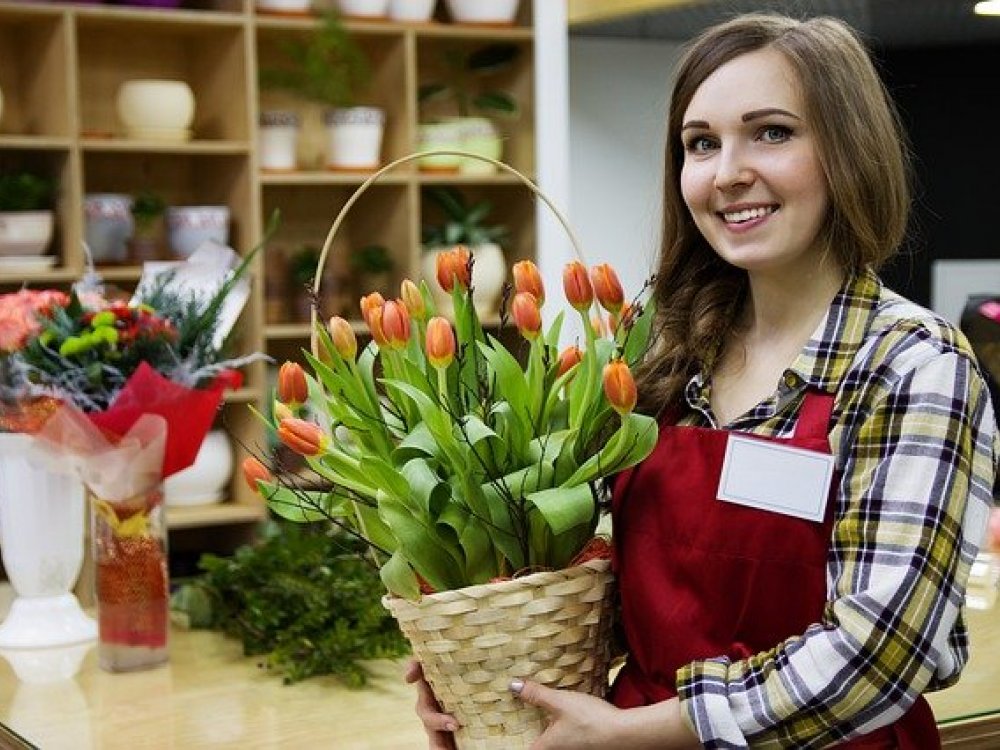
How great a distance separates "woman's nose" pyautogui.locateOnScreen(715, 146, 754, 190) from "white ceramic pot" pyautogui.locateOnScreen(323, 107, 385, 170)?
2920mm

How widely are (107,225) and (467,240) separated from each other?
1.01m

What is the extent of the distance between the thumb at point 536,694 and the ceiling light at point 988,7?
2.19 metres

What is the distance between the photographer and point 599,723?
3.99 feet

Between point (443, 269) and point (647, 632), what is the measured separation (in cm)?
35

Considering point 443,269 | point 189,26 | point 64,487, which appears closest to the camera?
point 443,269

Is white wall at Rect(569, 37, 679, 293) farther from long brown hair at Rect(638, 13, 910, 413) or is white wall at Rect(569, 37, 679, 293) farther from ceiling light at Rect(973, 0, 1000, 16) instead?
long brown hair at Rect(638, 13, 910, 413)

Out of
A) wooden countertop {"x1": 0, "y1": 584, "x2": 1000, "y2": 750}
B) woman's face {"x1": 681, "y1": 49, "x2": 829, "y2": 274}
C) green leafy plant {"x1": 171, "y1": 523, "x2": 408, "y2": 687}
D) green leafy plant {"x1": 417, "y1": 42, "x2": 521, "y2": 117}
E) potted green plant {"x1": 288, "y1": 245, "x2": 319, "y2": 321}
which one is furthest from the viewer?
green leafy plant {"x1": 417, "y1": 42, "x2": 521, "y2": 117}

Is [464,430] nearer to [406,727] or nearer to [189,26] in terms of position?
[406,727]

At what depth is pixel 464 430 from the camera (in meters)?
1.20

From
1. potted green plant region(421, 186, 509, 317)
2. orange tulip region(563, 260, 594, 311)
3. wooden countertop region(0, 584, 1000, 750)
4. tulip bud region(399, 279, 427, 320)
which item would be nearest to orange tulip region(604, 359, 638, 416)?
orange tulip region(563, 260, 594, 311)

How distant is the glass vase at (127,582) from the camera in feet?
6.18

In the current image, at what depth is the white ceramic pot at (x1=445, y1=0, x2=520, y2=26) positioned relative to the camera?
425cm

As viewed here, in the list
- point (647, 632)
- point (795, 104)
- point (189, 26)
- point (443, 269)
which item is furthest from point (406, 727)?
point (189, 26)

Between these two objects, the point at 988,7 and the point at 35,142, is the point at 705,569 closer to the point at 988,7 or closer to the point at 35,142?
the point at 988,7
